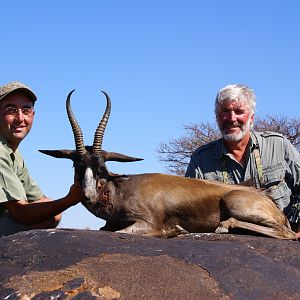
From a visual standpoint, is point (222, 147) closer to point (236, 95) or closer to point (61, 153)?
point (236, 95)

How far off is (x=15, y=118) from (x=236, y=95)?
8.70 ft

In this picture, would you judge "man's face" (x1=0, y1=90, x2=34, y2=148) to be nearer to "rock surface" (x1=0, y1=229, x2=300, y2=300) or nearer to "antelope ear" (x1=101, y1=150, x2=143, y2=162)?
"antelope ear" (x1=101, y1=150, x2=143, y2=162)

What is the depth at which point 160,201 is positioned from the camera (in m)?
7.45

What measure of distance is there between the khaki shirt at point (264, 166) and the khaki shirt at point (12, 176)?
216 cm

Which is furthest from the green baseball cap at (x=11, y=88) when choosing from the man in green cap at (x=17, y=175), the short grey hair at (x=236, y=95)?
the short grey hair at (x=236, y=95)

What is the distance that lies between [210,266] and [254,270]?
0.85ft

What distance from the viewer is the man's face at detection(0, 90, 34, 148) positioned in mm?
7176

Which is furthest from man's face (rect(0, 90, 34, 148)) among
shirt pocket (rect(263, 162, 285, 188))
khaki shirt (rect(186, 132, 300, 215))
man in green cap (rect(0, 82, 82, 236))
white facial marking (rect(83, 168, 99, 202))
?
shirt pocket (rect(263, 162, 285, 188))

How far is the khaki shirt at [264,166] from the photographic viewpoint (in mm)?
7918

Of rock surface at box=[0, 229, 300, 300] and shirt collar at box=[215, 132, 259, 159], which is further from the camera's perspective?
shirt collar at box=[215, 132, 259, 159]

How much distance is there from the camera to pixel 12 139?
7.22 m

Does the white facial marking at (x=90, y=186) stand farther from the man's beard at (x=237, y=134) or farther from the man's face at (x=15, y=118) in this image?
the man's beard at (x=237, y=134)

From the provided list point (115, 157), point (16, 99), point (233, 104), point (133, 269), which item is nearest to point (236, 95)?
point (233, 104)

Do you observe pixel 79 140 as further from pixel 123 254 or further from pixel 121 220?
pixel 123 254
